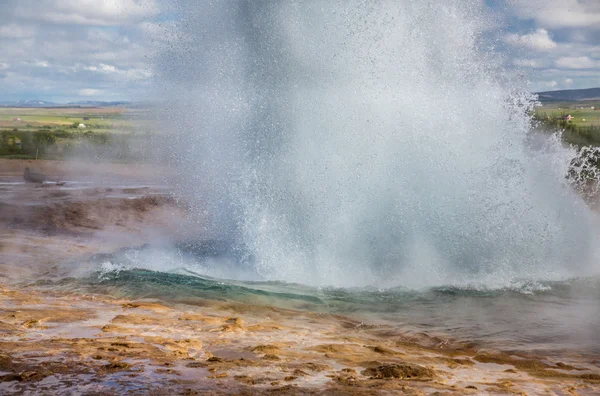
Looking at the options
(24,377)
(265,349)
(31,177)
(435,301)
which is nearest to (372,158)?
(435,301)

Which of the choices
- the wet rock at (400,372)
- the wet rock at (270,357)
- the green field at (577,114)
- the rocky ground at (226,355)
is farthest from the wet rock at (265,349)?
the green field at (577,114)

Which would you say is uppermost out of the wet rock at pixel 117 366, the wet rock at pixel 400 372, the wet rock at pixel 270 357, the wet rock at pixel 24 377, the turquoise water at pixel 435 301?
the wet rock at pixel 400 372

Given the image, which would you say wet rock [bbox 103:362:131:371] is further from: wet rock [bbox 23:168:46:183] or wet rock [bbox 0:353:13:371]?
wet rock [bbox 23:168:46:183]

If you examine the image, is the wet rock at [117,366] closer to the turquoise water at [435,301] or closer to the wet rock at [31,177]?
the turquoise water at [435,301]

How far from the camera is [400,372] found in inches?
220

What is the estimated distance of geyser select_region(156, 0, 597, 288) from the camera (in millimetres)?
9906

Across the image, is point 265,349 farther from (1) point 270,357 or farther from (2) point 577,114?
(2) point 577,114

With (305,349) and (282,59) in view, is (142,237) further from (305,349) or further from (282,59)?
(305,349)

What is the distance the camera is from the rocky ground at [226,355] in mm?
5250

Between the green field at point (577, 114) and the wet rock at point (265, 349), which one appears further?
the green field at point (577, 114)

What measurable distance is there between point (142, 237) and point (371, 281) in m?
6.47

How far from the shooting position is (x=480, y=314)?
316 inches

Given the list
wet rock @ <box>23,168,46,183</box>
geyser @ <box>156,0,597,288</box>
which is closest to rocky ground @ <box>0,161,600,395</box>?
geyser @ <box>156,0,597,288</box>

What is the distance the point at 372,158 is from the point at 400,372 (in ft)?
17.0
